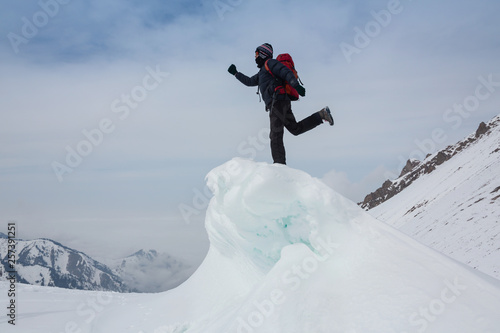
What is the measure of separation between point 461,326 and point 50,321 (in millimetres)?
8422

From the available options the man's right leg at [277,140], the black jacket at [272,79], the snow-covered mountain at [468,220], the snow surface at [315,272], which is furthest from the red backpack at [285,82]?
the snow-covered mountain at [468,220]

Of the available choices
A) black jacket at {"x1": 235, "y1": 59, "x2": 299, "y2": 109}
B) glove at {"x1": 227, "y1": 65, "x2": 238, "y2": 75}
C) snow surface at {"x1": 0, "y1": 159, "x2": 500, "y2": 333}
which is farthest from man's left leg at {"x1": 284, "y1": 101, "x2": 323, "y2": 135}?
snow surface at {"x1": 0, "y1": 159, "x2": 500, "y2": 333}

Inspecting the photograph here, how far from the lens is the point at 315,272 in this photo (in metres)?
4.89

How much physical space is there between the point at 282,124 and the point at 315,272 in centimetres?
336

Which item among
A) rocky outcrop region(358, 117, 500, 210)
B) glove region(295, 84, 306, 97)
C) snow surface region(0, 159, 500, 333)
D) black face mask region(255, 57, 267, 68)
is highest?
black face mask region(255, 57, 267, 68)

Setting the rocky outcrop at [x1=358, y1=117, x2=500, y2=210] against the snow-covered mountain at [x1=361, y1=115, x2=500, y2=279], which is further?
the rocky outcrop at [x1=358, y1=117, x2=500, y2=210]

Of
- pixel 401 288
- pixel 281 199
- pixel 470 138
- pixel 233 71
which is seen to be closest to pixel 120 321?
pixel 281 199

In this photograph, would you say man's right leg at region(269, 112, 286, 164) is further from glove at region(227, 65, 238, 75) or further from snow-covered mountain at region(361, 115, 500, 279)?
snow-covered mountain at region(361, 115, 500, 279)

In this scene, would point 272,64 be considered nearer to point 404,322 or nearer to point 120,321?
point 404,322

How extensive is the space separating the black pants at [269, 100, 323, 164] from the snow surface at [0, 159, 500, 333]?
1324mm

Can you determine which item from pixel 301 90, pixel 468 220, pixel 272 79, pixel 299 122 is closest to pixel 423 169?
pixel 468 220

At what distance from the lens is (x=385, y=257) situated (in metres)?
4.72

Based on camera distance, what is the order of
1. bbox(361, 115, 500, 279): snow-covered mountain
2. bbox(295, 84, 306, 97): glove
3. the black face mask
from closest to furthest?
bbox(295, 84, 306, 97): glove, the black face mask, bbox(361, 115, 500, 279): snow-covered mountain

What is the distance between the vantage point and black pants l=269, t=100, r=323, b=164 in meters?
7.42
